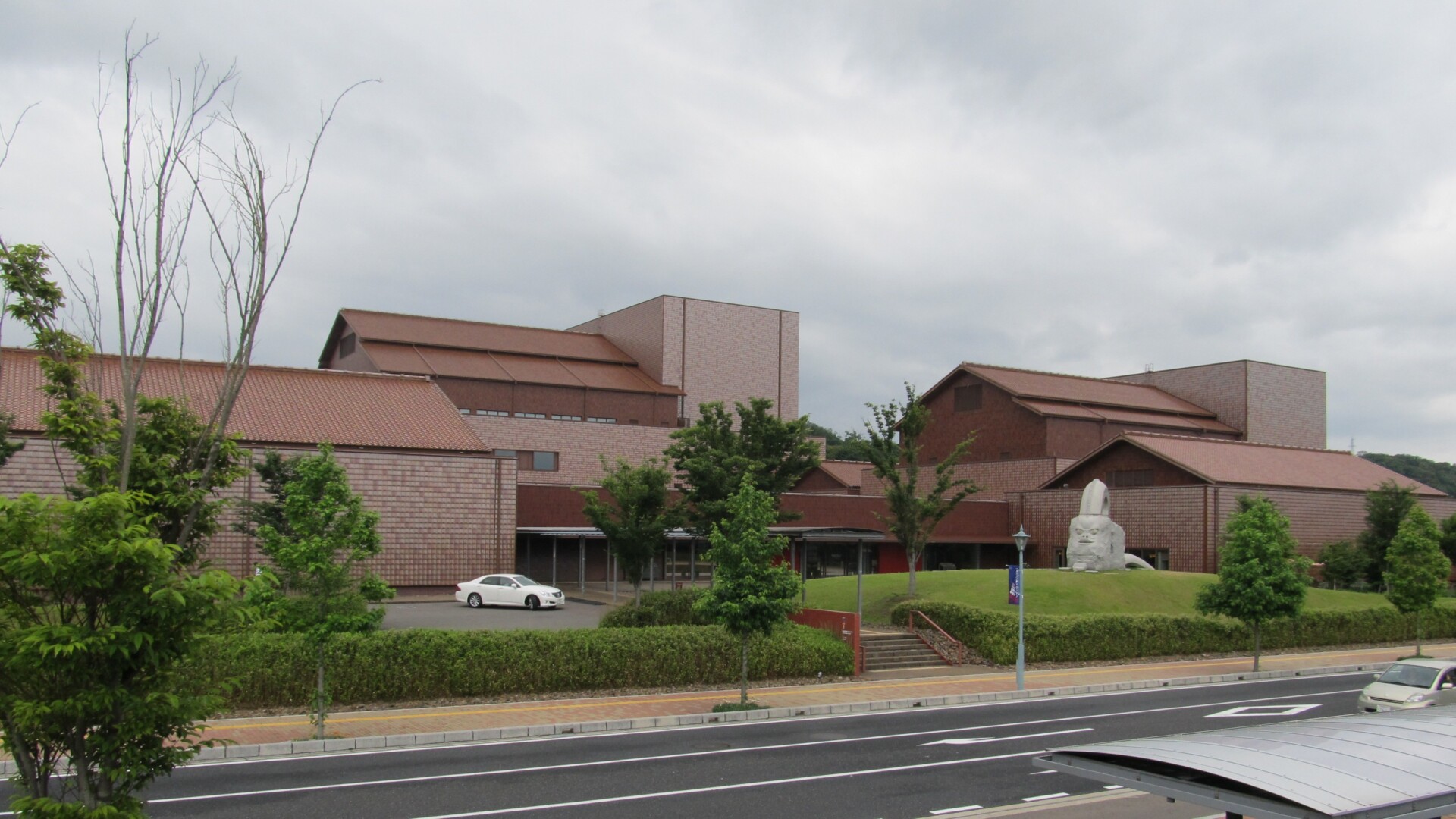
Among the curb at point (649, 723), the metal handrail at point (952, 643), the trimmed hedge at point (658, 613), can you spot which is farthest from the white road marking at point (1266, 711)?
the trimmed hedge at point (658, 613)

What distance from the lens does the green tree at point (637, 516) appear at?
32031 mm

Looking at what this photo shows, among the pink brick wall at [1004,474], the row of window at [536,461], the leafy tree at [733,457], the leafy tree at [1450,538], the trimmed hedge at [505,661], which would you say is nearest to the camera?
the trimmed hedge at [505,661]

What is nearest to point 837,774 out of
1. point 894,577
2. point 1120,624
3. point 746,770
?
point 746,770

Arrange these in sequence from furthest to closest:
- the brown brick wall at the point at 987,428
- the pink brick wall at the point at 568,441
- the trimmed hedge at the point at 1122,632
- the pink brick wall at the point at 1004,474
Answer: the brown brick wall at the point at 987,428, the pink brick wall at the point at 1004,474, the pink brick wall at the point at 568,441, the trimmed hedge at the point at 1122,632

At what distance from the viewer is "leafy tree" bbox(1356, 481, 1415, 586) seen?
4750 centimetres

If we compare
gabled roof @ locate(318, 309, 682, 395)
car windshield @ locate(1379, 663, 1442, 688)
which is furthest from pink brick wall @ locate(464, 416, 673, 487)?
car windshield @ locate(1379, 663, 1442, 688)

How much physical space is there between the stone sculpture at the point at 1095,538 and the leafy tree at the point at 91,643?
37558 mm

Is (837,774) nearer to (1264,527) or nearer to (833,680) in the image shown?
(833,680)

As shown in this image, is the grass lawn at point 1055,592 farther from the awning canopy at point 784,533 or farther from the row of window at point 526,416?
the row of window at point 526,416

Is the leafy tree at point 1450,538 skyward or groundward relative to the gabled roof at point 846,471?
groundward

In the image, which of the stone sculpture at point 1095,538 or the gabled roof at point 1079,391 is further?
the gabled roof at point 1079,391

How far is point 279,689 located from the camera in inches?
811

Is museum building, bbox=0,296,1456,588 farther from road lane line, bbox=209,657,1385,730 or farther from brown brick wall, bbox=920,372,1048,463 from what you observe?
road lane line, bbox=209,657,1385,730

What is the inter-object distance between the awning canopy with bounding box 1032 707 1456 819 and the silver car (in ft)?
46.1
